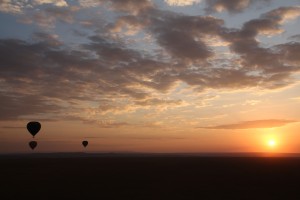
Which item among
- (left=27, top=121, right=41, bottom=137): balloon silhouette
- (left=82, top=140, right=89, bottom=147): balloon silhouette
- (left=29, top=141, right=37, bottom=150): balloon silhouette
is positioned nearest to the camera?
(left=27, top=121, right=41, bottom=137): balloon silhouette

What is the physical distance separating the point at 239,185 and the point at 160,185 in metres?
6.64

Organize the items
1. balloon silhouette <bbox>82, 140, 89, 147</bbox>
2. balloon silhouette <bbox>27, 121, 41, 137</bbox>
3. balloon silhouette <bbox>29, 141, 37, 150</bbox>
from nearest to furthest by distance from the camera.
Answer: balloon silhouette <bbox>27, 121, 41, 137</bbox>
balloon silhouette <bbox>29, 141, 37, 150</bbox>
balloon silhouette <bbox>82, 140, 89, 147</bbox>

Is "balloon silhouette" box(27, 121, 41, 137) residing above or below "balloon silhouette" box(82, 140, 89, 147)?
below

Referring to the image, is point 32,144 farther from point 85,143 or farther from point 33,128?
point 85,143

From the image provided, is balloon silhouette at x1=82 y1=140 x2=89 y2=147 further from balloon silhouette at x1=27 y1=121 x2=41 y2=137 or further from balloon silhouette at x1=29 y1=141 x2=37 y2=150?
balloon silhouette at x1=27 y1=121 x2=41 y2=137

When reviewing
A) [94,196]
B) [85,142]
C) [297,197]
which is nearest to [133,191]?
[94,196]

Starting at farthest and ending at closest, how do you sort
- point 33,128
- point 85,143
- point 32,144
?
point 85,143 < point 32,144 < point 33,128

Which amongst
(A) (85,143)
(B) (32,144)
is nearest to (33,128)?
(B) (32,144)

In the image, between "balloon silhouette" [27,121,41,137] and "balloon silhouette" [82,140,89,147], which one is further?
"balloon silhouette" [82,140,89,147]

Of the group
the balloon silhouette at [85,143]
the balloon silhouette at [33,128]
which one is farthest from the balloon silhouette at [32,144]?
the balloon silhouette at [85,143]

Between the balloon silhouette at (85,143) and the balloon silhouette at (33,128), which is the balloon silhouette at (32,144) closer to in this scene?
the balloon silhouette at (33,128)

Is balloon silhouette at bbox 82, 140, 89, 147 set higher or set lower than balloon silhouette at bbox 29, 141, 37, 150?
higher

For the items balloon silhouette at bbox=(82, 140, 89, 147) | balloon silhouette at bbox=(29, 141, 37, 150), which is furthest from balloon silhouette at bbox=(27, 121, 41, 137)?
balloon silhouette at bbox=(82, 140, 89, 147)

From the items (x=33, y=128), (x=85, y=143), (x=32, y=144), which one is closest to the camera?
(x=33, y=128)
